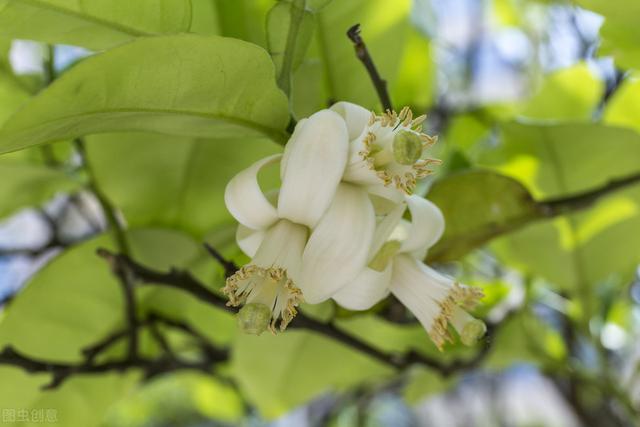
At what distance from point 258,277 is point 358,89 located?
13 cm

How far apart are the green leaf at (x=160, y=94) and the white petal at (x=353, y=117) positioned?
22 mm

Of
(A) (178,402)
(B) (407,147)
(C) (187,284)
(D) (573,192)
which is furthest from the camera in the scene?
(A) (178,402)

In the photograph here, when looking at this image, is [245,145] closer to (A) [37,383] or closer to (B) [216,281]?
(B) [216,281]

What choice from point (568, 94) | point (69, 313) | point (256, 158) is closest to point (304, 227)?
point (256, 158)

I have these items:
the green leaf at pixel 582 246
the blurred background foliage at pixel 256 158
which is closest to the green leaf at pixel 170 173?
the blurred background foliage at pixel 256 158

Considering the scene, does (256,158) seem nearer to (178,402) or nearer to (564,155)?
(564,155)

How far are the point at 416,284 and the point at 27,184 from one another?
0.27m

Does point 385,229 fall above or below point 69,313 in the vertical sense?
above

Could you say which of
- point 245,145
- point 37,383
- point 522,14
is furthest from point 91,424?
point 522,14

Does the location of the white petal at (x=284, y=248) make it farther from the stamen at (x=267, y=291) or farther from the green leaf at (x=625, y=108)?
the green leaf at (x=625, y=108)

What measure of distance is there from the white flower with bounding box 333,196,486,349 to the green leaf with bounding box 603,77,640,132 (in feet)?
0.83

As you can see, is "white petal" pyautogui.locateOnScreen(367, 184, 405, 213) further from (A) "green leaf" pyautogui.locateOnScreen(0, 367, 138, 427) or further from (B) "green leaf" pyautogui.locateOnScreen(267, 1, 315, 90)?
(A) "green leaf" pyautogui.locateOnScreen(0, 367, 138, 427)

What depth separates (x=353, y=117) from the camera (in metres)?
0.26

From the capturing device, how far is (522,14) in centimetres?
95
